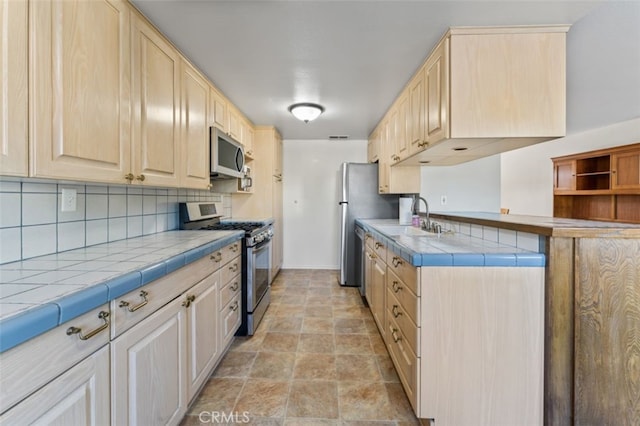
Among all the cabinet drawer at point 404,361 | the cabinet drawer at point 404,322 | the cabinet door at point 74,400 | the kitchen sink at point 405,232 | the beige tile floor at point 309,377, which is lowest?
the beige tile floor at point 309,377

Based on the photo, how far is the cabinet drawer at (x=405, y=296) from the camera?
133 centimetres

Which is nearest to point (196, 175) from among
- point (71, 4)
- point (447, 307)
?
point (71, 4)

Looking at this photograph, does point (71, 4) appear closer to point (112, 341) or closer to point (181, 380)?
point (112, 341)

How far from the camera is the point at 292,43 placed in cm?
173

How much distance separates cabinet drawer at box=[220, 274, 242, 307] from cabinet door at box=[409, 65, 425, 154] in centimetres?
177

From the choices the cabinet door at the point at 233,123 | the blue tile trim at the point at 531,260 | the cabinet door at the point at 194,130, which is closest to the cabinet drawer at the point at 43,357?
the cabinet door at the point at 194,130

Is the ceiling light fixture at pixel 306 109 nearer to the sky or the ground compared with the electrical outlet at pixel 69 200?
nearer to the sky

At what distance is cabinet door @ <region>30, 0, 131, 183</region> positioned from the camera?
958 mm

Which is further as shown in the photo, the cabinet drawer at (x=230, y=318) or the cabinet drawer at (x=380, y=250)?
the cabinet drawer at (x=380, y=250)

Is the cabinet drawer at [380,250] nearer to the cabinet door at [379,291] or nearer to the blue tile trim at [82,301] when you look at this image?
the cabinet door at [379,291]

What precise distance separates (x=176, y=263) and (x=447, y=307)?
1291mm

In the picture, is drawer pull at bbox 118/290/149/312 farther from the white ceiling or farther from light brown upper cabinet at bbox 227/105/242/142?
light brown upper cabinet at bbox 227/105/242/142

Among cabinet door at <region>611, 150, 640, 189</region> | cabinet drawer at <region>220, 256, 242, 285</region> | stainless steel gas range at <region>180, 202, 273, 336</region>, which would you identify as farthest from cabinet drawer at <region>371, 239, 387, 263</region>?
cabinet door at <region>611, 150, 640, 189</region>

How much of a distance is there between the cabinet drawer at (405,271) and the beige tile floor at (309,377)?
2.35ft
